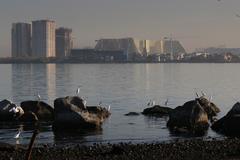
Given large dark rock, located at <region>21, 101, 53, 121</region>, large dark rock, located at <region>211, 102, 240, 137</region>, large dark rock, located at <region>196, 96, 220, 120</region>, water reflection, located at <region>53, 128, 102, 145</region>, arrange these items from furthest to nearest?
large dark rock, located at <region>196, 96, 220, 120</region>, large dark rock, located at <region>21, 101, 53, 121</region>, large dark rock, located at <region>211, 102, 240, 137</region>, water reflection, located at <region>53, 128, 102, 145</region>

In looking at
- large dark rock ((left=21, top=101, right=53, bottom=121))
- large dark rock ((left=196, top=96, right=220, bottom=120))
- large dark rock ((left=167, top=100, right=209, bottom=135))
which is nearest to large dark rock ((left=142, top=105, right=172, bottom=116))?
large dark rock ((left=196, top=96, right=220, bottom=120))

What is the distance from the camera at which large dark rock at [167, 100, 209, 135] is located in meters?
31.1

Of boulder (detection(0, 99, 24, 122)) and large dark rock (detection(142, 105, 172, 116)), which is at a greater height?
boulder (detection(0, 99, 24, 122))

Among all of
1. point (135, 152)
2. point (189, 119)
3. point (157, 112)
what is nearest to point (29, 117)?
point (157, 112)

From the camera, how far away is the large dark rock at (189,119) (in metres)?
31.1

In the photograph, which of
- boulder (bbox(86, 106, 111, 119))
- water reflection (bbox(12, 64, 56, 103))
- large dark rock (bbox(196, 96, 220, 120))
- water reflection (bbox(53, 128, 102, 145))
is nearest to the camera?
water reflection (bbox(53, 128, 102, 145))

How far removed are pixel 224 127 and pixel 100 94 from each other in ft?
111

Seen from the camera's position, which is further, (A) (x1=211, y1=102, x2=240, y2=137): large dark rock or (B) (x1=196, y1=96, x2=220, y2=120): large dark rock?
(B) (x1=196, y1=96, x2=220, y2=120): large dark rock

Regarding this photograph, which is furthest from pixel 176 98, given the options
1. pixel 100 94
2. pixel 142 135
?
pixel 142 135

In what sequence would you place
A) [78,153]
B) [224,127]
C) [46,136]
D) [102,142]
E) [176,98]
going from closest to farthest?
1. [78,153]
2. [102,142]
3. [46,136]
4. [224,127]
5. [176,98]

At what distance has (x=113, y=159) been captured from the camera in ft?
61.6

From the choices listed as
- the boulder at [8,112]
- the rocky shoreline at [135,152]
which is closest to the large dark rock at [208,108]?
the boulder at [8,112]

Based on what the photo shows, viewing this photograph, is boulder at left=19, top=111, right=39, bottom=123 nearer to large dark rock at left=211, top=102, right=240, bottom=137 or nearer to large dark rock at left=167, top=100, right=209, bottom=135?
large dark rock at left=167, top=100, right=209, bottom=135

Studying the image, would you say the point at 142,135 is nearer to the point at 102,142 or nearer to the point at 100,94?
the point at 102,142
